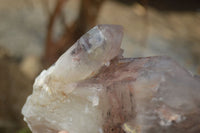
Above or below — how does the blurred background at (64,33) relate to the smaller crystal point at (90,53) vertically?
below

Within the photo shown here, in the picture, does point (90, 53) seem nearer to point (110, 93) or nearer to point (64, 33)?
point (110, 93)

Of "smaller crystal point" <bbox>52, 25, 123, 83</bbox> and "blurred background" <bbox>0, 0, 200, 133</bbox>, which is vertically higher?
"smaller crystal point" <bbox>52, 25, 123, 83</bbox>

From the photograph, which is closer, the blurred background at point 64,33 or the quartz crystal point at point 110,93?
the quartz crystal point at point 110,93

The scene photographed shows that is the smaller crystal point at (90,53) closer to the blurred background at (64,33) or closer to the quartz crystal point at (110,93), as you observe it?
the quartz crystal point at (110,93)

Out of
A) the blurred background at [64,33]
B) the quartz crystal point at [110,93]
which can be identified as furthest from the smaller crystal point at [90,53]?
the blurred background at [64,33]

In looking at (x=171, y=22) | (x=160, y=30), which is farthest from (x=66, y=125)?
(x=171, y=22)

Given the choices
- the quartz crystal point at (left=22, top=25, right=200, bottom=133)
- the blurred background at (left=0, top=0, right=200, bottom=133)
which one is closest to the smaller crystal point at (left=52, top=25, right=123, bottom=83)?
the quartz crystal point at (left=22, top=25, right=200, bottom=133)

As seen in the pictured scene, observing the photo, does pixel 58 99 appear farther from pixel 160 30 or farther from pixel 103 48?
pixel 160 30

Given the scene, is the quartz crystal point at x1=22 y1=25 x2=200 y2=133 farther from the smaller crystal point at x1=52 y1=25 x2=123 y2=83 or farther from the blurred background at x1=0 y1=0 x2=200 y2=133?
the blurred background at x1=0 y1=0 x2=200 y2=133
